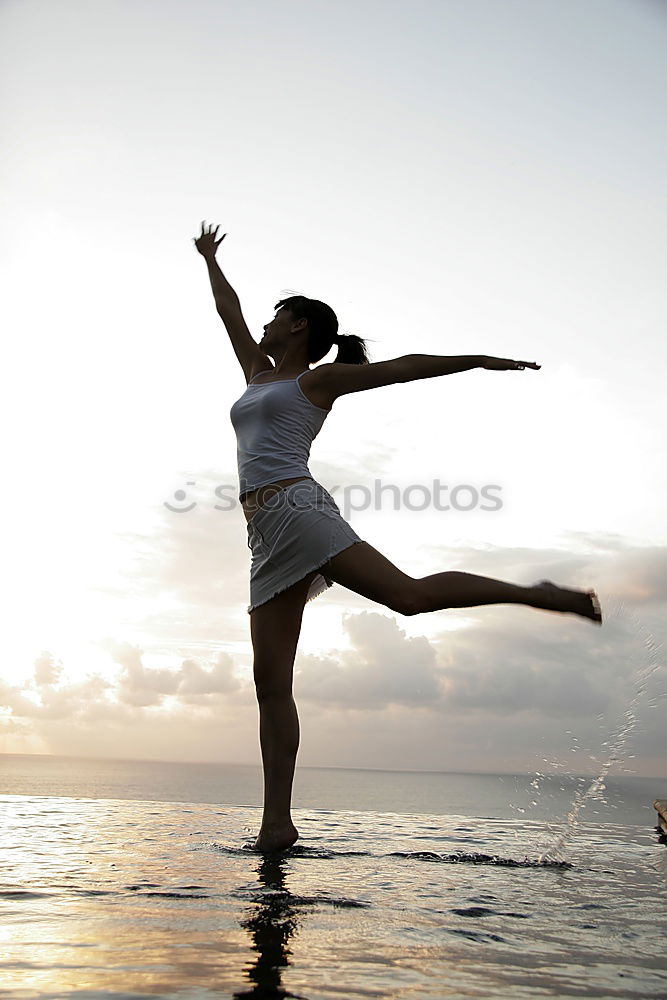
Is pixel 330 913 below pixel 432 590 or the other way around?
below

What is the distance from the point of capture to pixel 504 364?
340cm

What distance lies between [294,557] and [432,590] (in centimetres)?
56

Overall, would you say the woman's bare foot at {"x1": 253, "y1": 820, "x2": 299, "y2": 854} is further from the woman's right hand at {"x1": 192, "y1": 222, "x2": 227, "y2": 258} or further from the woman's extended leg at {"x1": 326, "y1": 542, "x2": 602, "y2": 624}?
the woman's right hand at {"x1": 192, "y1": 222, "x2": 227, "y2": 258}

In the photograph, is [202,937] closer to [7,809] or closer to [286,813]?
[286,813]

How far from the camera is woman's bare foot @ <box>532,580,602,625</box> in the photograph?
335 cm

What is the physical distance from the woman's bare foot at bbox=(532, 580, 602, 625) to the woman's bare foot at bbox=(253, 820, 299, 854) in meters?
1.34

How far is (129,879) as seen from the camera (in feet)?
8.38

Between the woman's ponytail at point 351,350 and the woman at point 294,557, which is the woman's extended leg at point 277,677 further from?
the woman's ponytail at point 351,350

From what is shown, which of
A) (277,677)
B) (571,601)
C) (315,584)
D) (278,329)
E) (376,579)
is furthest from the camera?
(278,329)

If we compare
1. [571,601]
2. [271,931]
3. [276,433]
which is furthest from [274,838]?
[276,433]

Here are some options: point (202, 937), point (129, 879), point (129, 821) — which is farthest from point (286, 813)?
point (202, 937)

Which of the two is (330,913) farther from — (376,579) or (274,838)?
(376,579)

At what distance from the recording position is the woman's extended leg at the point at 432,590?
3.24 m

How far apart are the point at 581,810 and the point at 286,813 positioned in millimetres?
1687
